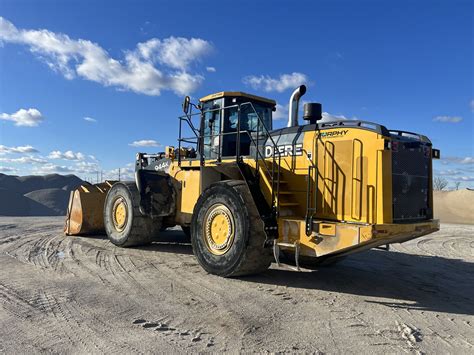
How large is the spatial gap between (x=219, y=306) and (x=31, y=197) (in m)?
35.3

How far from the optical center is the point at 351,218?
6191mm

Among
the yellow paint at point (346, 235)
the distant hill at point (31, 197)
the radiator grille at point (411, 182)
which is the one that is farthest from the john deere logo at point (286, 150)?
the distant hill at point (31, 197)

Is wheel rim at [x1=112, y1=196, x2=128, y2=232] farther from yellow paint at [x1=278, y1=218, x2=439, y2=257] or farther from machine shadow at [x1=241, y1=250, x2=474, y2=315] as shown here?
yellow paint at [x1=278, y1=218, x2=439, y2=257]

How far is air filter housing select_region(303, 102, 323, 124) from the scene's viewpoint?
7.10 m

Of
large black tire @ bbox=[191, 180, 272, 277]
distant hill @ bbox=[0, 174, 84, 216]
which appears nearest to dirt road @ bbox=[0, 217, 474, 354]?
large black tire @ bbox=[191, 180, 272, 277]

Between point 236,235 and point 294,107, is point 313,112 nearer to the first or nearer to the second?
point 294,107

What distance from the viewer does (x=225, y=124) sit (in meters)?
8.62

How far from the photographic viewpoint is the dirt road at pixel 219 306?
4230 mm

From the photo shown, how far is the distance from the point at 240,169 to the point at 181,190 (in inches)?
79.9

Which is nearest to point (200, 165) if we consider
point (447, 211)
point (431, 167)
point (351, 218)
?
point (351, 218)

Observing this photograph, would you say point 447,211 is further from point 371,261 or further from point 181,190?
point 181,190

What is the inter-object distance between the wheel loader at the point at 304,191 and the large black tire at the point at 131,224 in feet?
4.92

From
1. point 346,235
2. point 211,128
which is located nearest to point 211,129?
point 211,128

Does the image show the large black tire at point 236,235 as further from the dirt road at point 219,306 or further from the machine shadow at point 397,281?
the machine shadow at point 397,281
